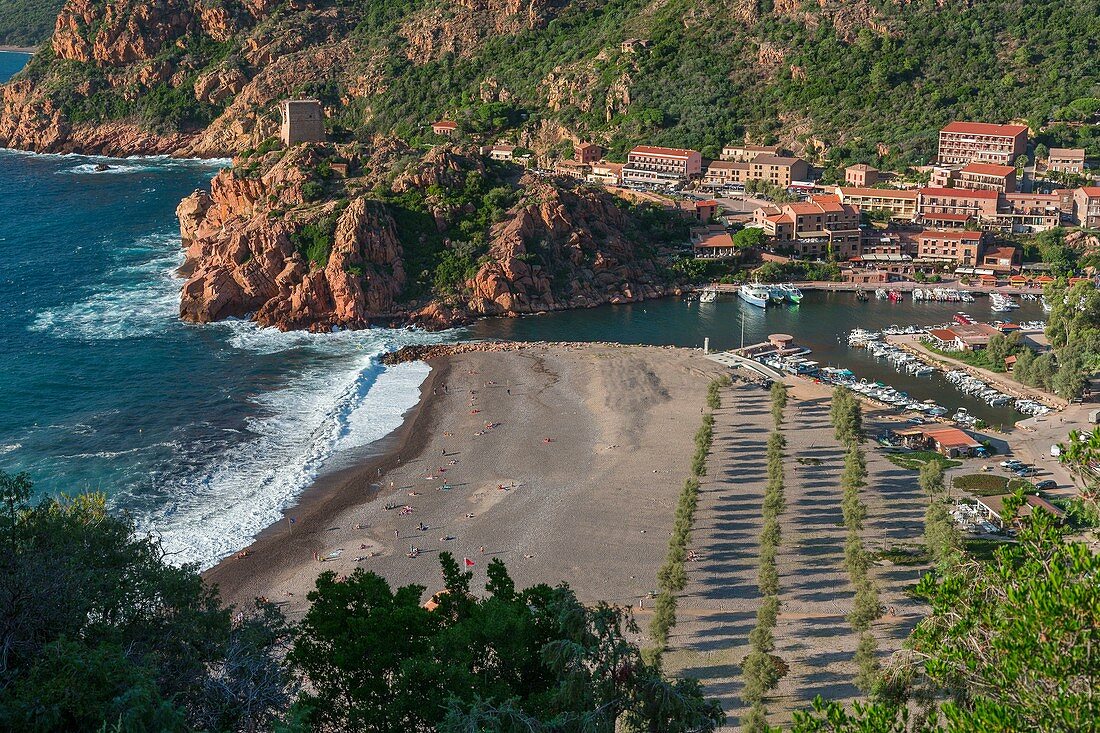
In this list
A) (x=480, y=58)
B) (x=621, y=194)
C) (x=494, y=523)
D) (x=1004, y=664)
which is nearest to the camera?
(x=1004, y=664)

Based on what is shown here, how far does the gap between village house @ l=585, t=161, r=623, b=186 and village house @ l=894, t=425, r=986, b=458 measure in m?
62.6

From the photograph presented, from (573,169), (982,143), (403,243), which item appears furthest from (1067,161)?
(403,243)

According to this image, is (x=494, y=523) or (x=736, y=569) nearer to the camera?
(x=736, y=569)

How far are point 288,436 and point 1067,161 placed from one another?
84691 mm

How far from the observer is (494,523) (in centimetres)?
5094

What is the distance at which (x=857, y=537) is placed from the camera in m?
47.9

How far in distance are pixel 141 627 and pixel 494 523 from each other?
23291mm

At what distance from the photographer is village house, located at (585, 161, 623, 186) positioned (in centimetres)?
11925

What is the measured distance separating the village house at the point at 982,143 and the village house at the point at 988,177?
11.7ft

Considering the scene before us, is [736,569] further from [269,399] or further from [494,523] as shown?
[269,399]

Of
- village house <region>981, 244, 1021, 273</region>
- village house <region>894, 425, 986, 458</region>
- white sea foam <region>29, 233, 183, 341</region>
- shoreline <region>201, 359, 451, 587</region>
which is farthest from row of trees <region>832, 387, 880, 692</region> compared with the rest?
white sea foam <region>29, 233, 183, 341</region>

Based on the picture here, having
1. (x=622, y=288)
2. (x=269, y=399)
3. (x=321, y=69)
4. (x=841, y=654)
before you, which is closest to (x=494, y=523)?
(x=841, y=654)

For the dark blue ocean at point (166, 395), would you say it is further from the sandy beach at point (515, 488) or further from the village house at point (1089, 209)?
the village house at point (1089, 209)

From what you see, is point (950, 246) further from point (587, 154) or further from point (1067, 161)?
point (587, 154)
